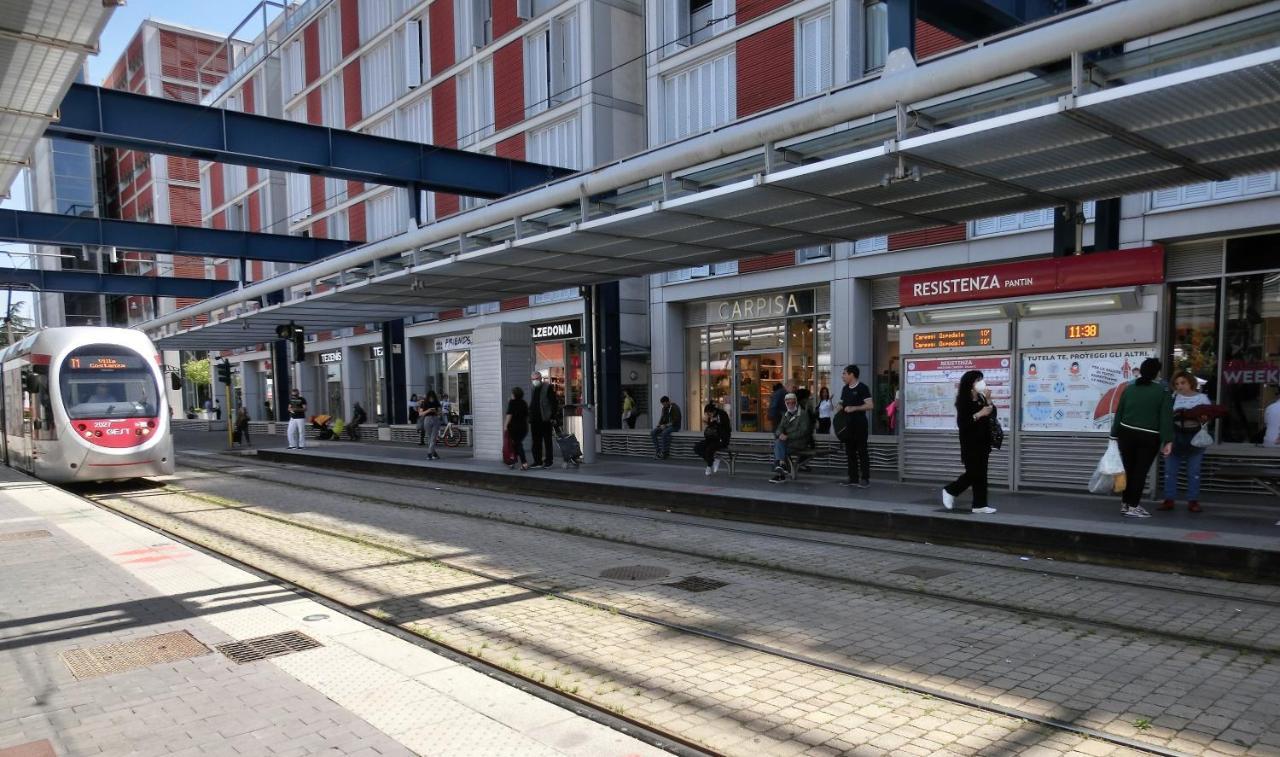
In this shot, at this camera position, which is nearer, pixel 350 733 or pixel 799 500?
pixel 350 733

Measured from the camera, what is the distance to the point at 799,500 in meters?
11.1

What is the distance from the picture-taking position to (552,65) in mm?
27625

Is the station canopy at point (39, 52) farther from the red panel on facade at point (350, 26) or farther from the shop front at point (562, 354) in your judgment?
the red panel on facade at point (350, 26)

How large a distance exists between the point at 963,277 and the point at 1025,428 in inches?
85.7

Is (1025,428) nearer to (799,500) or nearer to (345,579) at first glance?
(799,500)

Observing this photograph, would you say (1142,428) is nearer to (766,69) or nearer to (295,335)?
(766,69)

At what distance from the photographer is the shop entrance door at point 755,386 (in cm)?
2285

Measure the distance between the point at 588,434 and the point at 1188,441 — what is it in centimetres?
1053

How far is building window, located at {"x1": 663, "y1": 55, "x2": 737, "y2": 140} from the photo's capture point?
22.5 m

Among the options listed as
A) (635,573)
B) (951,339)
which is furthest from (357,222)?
(635,573)

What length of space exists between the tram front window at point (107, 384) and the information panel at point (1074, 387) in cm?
1564

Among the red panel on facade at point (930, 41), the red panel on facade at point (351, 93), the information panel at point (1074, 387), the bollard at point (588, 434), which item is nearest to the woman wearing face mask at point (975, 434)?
the information panel at point (1074, 387)

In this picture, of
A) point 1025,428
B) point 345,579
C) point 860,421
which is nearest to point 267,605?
point 345,579

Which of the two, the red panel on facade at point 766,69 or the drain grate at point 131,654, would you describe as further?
the red panel on facade at point 766,69
